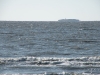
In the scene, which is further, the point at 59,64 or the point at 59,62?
the point at 59,62

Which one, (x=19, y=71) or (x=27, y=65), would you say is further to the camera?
(x=27, y=65)

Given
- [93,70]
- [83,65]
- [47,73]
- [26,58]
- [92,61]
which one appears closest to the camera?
[47,73]

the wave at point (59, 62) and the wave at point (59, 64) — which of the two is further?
the wave at point (59, 62)

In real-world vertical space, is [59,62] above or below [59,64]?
above

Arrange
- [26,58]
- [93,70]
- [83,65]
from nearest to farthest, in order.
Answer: [93,70], [83,65], [26,58]

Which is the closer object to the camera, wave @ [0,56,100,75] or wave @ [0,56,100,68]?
wave @ [0,56,100,75]

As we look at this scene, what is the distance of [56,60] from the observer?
3816 cm

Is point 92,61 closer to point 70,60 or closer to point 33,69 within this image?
point 70,60

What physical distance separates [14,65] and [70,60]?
295 inches

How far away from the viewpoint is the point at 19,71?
30.6 meters

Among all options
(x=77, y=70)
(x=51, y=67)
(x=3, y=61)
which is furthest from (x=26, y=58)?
(x=77, y=70)

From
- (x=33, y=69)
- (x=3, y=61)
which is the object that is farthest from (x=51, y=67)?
(x=3, y=61)

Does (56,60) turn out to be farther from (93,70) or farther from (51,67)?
(93,70)

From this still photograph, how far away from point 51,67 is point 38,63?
3243 mm
